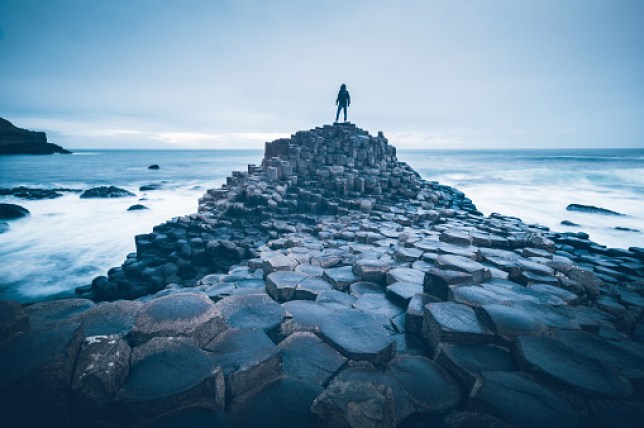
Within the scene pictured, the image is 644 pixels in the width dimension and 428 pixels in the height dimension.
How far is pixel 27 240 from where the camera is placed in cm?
1171

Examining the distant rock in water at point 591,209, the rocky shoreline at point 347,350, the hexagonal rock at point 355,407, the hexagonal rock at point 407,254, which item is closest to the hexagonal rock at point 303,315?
the rocky shoreline at point 347,350

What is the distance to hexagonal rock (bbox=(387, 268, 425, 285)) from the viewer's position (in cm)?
394

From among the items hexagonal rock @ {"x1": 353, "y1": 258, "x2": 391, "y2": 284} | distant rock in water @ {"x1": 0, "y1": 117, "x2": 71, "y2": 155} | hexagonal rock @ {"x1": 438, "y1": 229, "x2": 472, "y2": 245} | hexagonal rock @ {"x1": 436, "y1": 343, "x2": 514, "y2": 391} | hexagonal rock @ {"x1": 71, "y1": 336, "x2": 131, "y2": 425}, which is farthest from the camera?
distant rock in water @ {"x1": 0, "y1": 117, "x2": 71, "y2": 155}

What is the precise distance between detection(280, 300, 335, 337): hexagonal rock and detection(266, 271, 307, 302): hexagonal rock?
23 centimetres

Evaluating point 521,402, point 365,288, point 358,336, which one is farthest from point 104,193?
point 521,402

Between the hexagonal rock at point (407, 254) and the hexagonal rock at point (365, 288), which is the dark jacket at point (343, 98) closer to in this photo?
the hexagonal rock at point (407, 254)

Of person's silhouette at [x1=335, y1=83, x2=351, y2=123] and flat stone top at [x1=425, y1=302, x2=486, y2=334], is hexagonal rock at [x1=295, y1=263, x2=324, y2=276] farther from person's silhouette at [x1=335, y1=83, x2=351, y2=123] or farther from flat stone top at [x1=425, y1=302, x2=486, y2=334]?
person's silhouette at [x1=335, y1=83, x2=351, y2=123]

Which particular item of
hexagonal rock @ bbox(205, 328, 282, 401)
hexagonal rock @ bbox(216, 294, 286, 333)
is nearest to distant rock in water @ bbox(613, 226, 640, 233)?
hexagonal rock @ bbox(216, 294, 286, 333)

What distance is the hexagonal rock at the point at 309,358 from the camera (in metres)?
2.22

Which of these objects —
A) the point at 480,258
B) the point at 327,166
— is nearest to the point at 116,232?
the point at 327,166

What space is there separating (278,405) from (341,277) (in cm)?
237

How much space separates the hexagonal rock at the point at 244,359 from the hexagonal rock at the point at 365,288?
1.62 metres

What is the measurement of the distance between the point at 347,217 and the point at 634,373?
24.8 feet

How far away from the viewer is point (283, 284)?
3703mm
